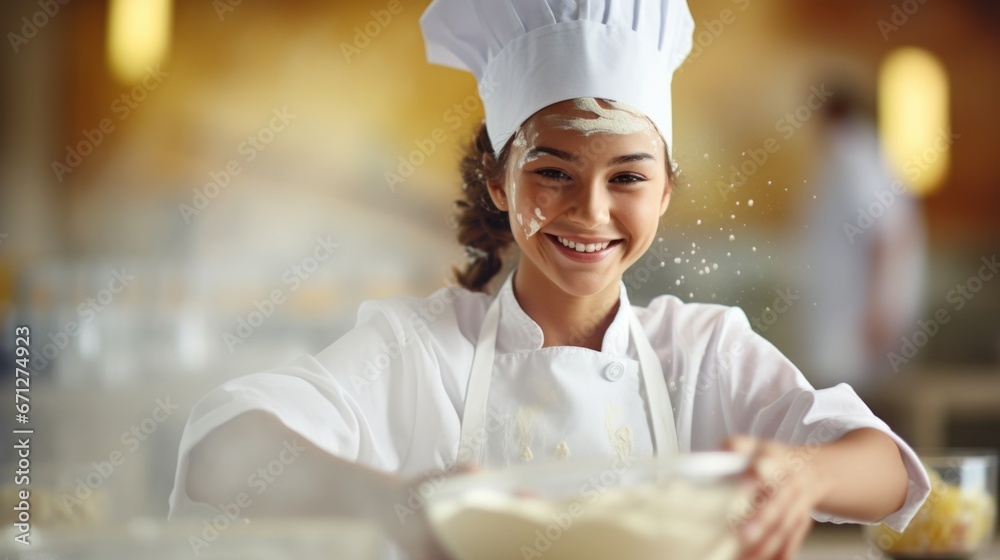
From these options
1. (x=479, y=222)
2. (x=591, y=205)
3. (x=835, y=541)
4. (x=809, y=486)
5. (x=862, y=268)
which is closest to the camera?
(x=809, y=486)

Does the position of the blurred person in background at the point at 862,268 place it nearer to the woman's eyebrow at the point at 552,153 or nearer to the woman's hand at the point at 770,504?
the woman's eyebrow at the point at 552,153

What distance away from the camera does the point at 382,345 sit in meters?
0.63

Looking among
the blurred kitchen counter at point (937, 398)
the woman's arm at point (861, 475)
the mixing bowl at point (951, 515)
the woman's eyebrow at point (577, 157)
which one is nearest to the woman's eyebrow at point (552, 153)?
the woman's eyebrow at point (577, 157)

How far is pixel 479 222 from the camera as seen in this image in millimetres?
699

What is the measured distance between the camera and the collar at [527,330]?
2.04ft

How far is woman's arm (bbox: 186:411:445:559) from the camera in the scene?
18.6 inches

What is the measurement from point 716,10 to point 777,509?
2.84 feet

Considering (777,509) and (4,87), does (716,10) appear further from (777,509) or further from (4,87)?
(4,87)

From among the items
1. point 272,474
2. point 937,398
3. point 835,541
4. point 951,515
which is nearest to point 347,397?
point 272,474

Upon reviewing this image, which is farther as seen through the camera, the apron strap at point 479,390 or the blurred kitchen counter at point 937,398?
the blurred kitchen counter at point 937,398

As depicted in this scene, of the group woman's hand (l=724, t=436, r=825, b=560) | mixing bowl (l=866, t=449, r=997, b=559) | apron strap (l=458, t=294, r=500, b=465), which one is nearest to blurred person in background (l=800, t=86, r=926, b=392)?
mixing bowl (l=866, t=449, r=997, b=559)

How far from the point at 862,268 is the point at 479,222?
47.9 inches

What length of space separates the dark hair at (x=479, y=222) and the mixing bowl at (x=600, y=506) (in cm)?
37

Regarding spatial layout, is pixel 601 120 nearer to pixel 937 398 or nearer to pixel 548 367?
pixel 548 367
